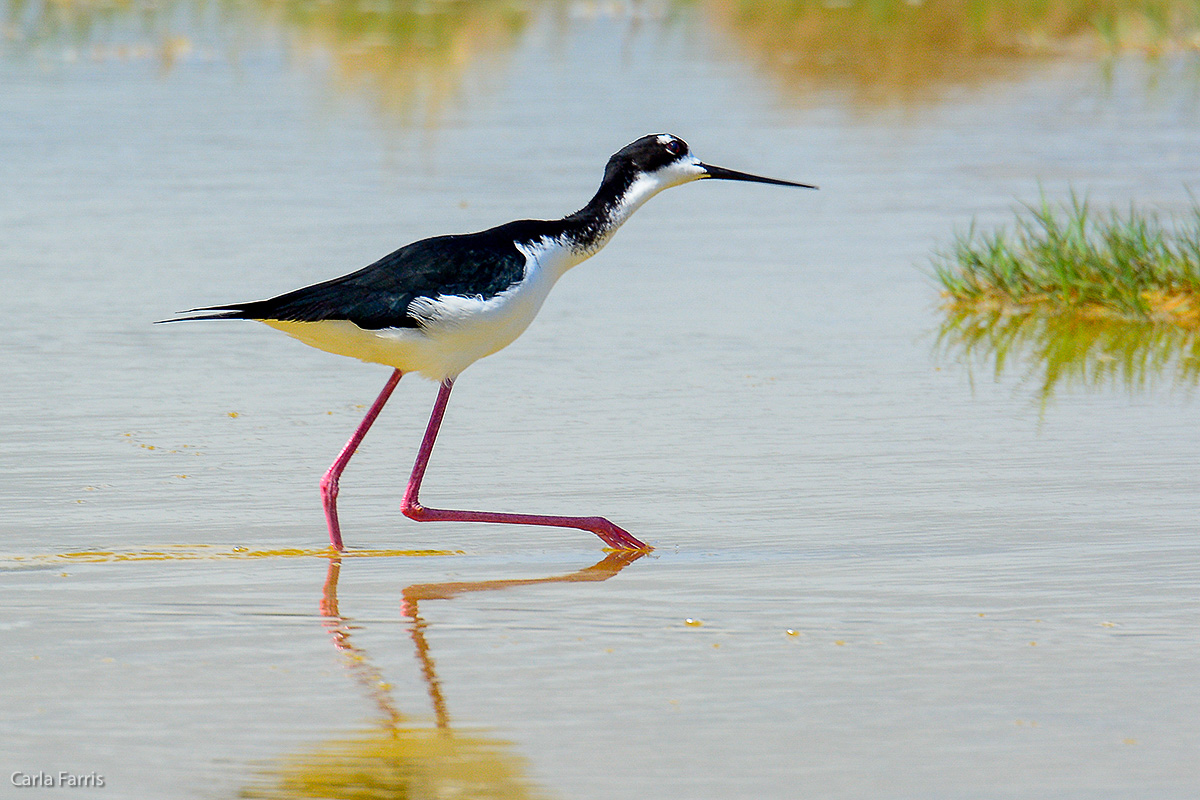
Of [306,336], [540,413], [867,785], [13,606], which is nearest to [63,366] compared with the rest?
[540,413]

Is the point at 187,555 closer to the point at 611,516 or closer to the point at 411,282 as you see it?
the point at 411,282

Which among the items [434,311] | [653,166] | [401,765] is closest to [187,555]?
[434,311]

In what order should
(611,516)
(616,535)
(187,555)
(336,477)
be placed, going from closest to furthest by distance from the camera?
(187,555)
(616,535)
(336,477)
(611,516)

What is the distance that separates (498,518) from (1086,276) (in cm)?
418

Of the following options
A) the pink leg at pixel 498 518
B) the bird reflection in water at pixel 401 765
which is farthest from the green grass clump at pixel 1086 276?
the bird reflection in water at pixel 401 765

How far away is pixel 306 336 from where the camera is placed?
5.93 metres

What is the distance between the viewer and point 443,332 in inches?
234

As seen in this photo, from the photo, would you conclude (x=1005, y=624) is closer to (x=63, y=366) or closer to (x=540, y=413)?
(x=540, y=413)

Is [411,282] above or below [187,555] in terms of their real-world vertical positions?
above

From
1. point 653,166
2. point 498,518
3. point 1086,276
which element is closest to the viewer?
point 498,518

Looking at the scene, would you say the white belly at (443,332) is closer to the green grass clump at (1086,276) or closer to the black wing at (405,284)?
the black wing at (405,284)

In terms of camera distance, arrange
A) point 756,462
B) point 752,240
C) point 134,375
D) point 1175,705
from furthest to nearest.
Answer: point 752,240
point 134,375
point 756,462
point 1175,705

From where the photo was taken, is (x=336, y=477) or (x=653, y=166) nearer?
(x=336, y=477)

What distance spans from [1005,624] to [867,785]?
1.20 meters
